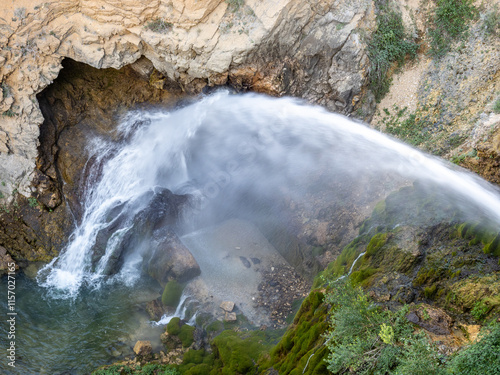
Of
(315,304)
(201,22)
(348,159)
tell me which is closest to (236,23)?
(201,22)

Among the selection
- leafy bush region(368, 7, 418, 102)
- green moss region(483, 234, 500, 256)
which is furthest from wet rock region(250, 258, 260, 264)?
leafy bush region(368, 7, 418, 102)

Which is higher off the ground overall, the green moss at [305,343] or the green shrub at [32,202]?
the green moss at [305,343]

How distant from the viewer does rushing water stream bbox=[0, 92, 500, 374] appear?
12461mm

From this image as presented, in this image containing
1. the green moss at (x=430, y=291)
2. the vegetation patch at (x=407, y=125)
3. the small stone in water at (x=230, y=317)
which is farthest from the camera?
the vegetation patch at (x=407, y=125)

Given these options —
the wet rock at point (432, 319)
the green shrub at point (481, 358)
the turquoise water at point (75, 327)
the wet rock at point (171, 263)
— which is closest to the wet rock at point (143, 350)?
the turquoise water at point (75, 327)

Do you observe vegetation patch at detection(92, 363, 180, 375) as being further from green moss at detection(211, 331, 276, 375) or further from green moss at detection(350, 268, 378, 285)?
green moss at detection(350, 268, 378, 285)

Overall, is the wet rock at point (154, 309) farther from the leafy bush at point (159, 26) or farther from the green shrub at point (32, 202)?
the leafy bush at point (159, 26)

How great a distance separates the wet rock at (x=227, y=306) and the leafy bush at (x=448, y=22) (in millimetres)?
11926

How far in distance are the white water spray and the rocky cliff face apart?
50.3 inches

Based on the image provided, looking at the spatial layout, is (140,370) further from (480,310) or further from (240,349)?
(480,310)

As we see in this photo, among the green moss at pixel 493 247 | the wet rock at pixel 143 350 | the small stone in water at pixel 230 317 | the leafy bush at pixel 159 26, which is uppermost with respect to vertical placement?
the leafy bush at pixel 159 26

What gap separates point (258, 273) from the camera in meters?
13.9

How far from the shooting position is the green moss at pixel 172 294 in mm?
13211

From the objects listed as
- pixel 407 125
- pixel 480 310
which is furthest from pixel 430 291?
pixel 407 125
